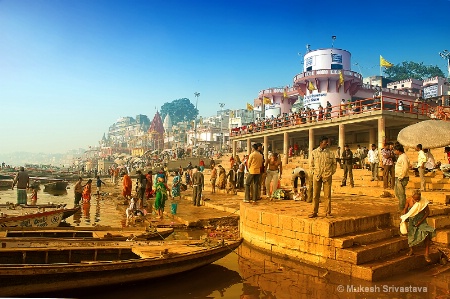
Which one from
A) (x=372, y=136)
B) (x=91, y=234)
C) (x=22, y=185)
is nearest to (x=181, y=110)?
(x=372, y=136)

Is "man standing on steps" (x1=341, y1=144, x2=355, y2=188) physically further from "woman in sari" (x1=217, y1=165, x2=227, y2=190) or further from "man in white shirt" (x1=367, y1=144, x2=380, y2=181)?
"woman in sari" (x1=217, y1=165, x2=227, y2=190)

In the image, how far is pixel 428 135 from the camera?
1024 cm

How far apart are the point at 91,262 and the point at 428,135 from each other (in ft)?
34.1

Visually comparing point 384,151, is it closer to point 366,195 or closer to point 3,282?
point 366,195

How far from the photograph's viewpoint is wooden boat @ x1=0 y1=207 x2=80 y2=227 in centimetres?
865

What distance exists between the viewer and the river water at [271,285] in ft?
16.3

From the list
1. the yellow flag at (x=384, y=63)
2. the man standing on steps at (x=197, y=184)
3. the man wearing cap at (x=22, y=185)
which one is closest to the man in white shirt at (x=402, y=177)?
the man standing on steps at (x=197, y=184)

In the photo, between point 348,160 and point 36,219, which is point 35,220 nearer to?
point 36,219

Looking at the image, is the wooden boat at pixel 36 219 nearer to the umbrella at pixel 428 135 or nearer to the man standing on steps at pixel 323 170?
the man standing on steps at pixel 323 170

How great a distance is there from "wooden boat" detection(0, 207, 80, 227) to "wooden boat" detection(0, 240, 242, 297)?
3.41 m

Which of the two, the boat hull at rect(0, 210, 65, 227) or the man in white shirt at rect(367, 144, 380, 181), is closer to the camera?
the boat hull at rect(0, 210, 65, 227)

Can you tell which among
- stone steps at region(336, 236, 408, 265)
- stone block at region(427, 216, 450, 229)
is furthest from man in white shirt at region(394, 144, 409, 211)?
stone steps at region(336, 236, 408, 265)

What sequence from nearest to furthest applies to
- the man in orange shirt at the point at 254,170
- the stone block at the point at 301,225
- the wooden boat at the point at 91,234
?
the stone block at the point at 301,225
the wooden boat at the point at 91,234
the man in orange shirt at the point at 254,170

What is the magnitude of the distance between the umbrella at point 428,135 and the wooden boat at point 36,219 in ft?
37.6
